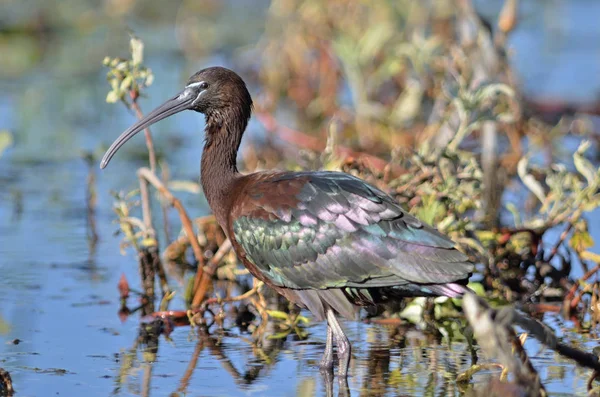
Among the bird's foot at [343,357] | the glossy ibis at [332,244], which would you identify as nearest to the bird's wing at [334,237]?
the glossy ibis at [332,244]

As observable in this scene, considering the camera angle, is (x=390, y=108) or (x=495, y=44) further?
(x=390, y=108)

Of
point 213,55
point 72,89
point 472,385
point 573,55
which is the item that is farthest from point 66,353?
point 573,55

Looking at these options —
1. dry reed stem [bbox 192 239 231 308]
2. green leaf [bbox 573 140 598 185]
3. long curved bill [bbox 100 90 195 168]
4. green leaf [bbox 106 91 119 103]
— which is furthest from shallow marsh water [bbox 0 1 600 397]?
green leaf [bbox 573 140 598 185]

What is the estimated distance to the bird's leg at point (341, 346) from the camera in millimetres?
5812

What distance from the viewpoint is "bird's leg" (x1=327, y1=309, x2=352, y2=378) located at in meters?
5.81

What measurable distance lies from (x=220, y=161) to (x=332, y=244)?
95cm

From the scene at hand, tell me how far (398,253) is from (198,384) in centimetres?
117

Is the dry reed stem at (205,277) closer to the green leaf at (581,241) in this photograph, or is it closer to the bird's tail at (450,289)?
the bird's tail at (450,289)

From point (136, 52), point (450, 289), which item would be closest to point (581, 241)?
point (450, 289)

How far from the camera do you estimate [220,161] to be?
643cm

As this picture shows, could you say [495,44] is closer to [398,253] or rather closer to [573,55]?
[398,253]

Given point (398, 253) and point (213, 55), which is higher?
point (213, 55)

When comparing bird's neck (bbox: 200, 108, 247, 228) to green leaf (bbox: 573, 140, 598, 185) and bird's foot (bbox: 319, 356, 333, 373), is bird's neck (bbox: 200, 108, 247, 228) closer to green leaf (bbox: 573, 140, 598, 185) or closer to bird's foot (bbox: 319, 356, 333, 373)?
bird's foot (bbox: 319, 356, 333, 373)

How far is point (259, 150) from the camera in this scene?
10961 millimetres
